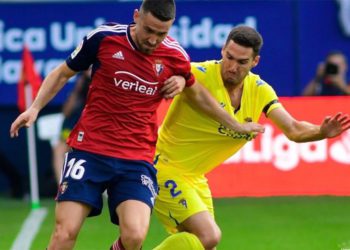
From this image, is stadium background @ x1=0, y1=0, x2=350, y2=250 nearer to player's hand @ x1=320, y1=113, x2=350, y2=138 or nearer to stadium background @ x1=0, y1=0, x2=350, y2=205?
stadium background @ x1=0, y1=0, x2=350, y2=205

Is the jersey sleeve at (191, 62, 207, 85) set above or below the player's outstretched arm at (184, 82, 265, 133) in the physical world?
above

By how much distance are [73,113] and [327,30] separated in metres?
3.57

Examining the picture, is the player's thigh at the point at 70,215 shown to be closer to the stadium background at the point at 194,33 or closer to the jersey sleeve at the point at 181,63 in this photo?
the jersey sleeve at the point at 181,63

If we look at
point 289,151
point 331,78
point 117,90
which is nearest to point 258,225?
point 289,151

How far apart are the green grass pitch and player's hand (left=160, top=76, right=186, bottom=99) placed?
2.95m

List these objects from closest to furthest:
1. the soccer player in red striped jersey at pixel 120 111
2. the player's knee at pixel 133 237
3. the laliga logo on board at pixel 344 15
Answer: the player's knee at pixel 133 237 → the soccer player in red striped jersey at pixel 120 111 → the laliga logo on board at pixel 344 15

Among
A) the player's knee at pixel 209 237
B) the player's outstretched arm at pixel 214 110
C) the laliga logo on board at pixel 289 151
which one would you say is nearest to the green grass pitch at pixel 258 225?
the laliga logo on board at pixel 289 151

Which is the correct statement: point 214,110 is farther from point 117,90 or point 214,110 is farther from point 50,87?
point 50,87

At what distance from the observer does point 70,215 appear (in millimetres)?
7766

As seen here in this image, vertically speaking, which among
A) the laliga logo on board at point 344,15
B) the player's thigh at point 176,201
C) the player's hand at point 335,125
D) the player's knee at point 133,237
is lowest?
the laliga logo on board at point 344,15

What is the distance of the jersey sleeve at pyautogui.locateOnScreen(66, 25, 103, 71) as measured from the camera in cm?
806

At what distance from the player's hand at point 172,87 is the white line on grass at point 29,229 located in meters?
3.20

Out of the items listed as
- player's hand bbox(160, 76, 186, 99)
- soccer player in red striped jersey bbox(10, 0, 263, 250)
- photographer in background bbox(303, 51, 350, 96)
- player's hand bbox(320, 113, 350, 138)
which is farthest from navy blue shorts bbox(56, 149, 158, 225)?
photographer in background bbox(303, 51, 350, 96)

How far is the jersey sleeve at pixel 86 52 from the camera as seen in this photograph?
8.06 metres
